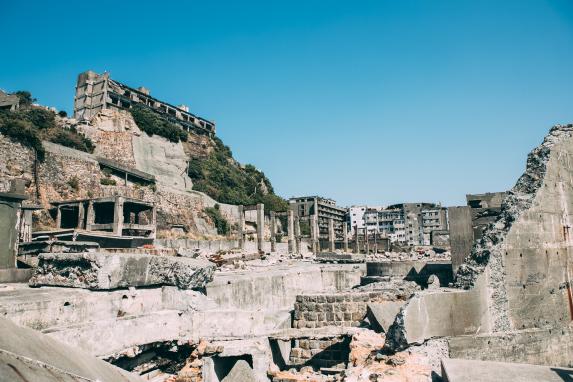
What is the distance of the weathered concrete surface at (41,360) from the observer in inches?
85.6

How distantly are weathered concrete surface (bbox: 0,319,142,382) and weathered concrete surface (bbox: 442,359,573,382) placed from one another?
140 inches

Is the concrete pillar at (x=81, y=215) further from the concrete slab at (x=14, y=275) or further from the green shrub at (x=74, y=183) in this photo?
the concrete slab at (x=14, y=275)

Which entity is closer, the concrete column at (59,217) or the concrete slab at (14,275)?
the concrete slab at (14,275)

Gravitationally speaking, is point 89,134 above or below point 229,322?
above

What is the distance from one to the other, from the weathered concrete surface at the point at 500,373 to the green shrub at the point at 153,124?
50.8 metres

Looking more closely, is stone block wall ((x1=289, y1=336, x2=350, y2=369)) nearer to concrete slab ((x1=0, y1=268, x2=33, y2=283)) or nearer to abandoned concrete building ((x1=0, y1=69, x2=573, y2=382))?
abandoned concrete building ((x1=0, y1=69, x2=573, y2=382))

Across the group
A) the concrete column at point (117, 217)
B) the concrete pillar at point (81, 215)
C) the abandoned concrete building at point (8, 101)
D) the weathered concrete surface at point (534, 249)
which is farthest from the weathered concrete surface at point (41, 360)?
the abandoned concrete building at point (8, 101)

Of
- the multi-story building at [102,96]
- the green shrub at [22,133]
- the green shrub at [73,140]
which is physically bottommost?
the green shrub at [22,133]

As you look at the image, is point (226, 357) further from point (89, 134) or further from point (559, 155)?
point (89, 134)

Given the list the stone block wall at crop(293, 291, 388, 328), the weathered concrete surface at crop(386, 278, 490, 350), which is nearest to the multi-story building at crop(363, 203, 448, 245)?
the stone block wall at crop(293, 291, 388, 328)

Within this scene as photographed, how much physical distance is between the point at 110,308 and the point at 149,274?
0.69 m

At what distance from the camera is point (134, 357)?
4.39m

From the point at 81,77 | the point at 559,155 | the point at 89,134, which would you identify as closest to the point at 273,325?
the point at 559,155

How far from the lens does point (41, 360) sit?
248 centimetres
